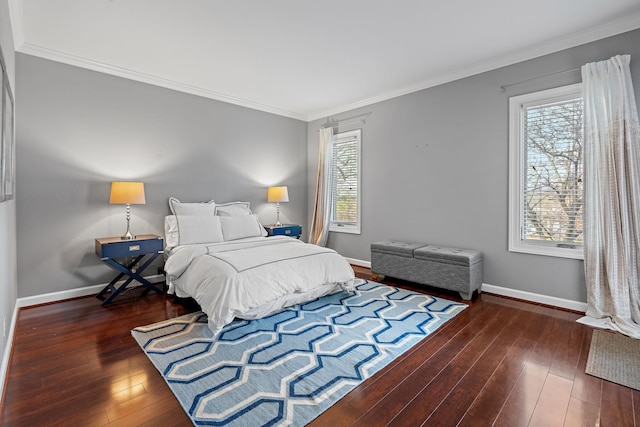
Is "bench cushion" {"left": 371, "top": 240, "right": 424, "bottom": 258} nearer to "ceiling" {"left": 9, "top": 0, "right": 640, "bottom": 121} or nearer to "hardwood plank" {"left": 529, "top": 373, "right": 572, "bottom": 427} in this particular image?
"hardwood plank" {"left": 529, "top": 373, "right": 572, "bottom": 427}

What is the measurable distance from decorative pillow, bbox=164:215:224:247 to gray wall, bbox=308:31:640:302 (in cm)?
240

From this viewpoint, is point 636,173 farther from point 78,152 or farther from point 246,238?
point 78,152

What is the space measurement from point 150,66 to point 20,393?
11.5ft

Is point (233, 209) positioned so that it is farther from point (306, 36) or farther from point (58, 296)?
point (306, 36)

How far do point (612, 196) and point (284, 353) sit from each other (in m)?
3.21

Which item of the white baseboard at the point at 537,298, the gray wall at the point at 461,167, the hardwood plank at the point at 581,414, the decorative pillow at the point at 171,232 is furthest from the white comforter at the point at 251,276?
the hardwood plank at the point at 581,414

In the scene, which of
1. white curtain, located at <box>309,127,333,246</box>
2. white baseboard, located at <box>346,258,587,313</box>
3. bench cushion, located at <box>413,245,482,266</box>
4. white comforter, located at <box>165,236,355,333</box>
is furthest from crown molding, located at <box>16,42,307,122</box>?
white baseboard, located at <box>346,258,587,313</box>

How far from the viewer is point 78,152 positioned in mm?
3590

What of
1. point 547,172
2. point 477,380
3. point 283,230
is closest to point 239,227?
point 283,230

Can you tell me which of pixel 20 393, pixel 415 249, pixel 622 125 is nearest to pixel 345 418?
pixel 20 393

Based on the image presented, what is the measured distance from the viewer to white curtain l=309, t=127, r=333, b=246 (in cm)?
555

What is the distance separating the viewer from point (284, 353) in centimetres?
233

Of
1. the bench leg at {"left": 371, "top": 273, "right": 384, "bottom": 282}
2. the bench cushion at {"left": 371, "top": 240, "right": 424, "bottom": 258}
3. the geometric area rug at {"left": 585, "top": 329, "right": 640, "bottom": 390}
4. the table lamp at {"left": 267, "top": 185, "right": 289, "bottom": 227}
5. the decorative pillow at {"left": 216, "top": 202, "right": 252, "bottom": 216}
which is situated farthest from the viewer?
the table lamp at {"left": 267, "top": 185, "right": 289, "bottom": 227}

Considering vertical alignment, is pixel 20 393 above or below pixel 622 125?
below
